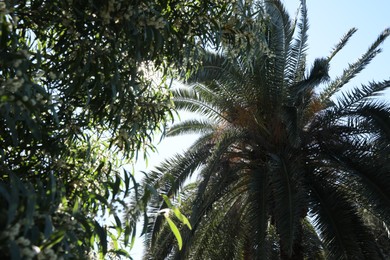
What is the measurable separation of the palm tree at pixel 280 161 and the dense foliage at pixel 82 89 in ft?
13.5

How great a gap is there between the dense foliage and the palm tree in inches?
163

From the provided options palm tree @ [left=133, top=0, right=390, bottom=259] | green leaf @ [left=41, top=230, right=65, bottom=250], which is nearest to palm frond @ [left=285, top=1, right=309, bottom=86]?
palm tree @ [left=133, top=0, right=390, bottom=259]

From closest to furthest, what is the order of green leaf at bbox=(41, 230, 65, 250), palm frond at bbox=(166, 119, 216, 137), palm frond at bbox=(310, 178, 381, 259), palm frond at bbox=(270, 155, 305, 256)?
green leaf at bbox=(41, 230, 65, 250) < palm frond at bbox=(270, 155, 305, 256) < palm frond at bbox=(310, 178, 381, 259) < palm frond at bbox=(166, 119, 216, 137)

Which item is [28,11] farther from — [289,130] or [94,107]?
[289,130]

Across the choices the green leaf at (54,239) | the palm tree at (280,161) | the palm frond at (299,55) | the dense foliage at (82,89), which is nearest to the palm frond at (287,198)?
the palm tree at (280,161)

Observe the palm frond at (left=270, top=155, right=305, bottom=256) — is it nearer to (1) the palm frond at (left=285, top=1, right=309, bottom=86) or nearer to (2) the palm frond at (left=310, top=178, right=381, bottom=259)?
(2) the palm frond at (left=310, top=178, right=381, bottom=259)

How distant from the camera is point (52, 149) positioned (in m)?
3.50

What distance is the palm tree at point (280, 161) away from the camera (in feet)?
27.8

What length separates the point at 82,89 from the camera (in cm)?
374

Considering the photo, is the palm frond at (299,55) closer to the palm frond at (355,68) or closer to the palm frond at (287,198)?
the palm frond at (355,68)

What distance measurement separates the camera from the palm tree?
8.46 m

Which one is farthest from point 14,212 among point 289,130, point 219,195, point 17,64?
point 219,195

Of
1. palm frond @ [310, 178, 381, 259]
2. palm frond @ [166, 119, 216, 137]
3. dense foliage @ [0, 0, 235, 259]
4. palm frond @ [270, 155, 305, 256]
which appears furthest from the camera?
palm frond @ [166, 119, 216, 137]

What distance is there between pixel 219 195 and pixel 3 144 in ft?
20.2
